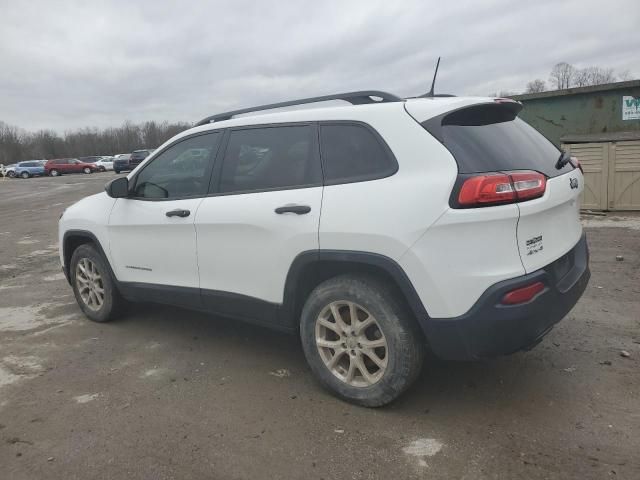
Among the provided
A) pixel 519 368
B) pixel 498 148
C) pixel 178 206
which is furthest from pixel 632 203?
pixel 178 206

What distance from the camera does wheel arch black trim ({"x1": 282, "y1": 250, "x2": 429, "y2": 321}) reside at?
2.81 metres

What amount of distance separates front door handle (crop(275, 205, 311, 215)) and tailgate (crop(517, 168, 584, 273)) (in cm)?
122

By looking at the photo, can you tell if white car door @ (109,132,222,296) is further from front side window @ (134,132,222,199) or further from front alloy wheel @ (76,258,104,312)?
front alloy wheel @ (76,258,104,312)

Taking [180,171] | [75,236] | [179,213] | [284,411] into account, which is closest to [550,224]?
[284,411]

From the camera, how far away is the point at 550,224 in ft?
9.41

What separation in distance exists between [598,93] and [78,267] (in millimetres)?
9936

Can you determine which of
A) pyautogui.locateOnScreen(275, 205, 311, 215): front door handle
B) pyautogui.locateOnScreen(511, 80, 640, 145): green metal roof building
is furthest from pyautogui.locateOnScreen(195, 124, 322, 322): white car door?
pyautogui.locateOnScreen(511, 80, 640, 145): green metal roof building

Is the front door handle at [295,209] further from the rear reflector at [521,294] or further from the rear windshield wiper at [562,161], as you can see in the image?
the rear windshield wiper at [562,161]

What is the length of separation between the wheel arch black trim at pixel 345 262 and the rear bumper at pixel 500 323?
146 millimetres

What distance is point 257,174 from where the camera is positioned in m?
3.58

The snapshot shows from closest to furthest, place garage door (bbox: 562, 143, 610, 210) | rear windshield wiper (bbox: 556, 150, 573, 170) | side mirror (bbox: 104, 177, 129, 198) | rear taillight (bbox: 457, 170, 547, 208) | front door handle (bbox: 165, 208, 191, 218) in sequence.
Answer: rear taillight (bbox: 457, 170, 547, 208) < rear windshield wiper (bbox: 556, 150, 573, 170) < front door handle (bbox: 165, 208, 191, 218) < side mirror (bbox: 104, 177, 129, 198) < garage door (bbox: 562, 143, 610, 210)

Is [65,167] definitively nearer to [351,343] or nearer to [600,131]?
[600,131]

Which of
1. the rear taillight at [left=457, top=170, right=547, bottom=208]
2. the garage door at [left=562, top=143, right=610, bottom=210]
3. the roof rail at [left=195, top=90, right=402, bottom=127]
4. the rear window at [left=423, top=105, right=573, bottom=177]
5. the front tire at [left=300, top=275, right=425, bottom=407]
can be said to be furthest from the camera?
the garage door at [left=562, top=143, right=610, bottom=210]

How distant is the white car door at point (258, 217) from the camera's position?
128 inches
